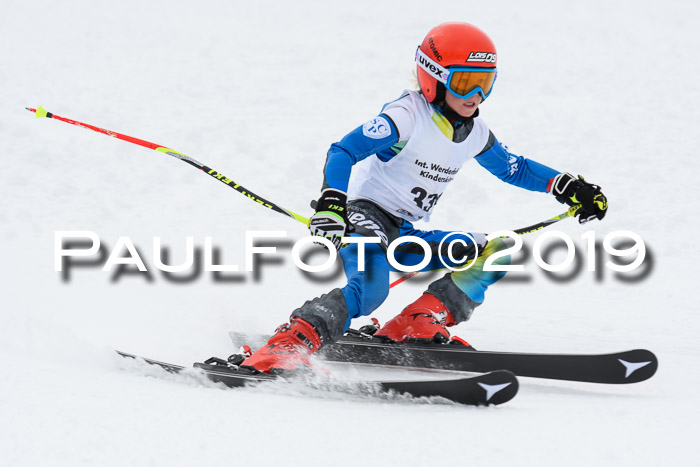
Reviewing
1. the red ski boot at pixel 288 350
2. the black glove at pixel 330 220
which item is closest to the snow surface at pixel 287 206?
the red ski boot at pixel 288 350

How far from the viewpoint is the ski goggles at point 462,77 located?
13.0 ft

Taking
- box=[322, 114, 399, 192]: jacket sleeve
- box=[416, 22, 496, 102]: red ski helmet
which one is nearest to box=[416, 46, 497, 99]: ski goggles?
box=[416, 22, 496, 102]: red ski helmet

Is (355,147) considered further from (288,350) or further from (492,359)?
(492,359)

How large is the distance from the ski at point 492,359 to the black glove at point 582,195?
36.1 inches

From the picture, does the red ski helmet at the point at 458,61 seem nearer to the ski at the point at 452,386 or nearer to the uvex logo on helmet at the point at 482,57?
the uvex logo on helmet at the point at 482,57

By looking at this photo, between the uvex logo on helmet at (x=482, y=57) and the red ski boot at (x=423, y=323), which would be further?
the red ski boot at (x=423, y=323)

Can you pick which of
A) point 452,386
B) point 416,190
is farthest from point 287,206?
point 452,386

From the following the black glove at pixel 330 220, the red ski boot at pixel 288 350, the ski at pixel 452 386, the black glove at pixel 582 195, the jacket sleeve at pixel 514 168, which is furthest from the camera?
the jacket sleeve at pixel 514 168

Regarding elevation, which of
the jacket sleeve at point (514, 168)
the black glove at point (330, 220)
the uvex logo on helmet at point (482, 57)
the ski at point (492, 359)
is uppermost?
the uvex logo on helmet at point (482, 57)

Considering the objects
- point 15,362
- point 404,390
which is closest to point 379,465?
point 404,390

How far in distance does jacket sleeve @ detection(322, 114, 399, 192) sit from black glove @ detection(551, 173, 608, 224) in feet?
3.76

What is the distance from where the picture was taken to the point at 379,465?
2496 millimetres

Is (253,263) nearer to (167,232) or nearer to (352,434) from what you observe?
(167,232)

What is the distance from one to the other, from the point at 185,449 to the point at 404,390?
3.73ft
